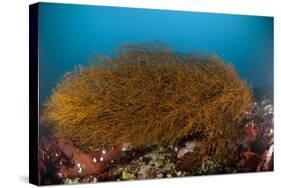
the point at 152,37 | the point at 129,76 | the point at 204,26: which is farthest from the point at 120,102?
the point at 204,26

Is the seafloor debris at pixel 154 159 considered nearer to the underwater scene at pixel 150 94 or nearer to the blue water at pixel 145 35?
the underwater scene at pixel 150 94

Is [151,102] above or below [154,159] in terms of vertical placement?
above

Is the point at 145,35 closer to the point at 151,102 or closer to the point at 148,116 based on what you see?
the point at 151,102

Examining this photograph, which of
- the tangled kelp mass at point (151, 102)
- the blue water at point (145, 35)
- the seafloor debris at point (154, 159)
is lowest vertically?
the seafloor debris at point (154, 159)

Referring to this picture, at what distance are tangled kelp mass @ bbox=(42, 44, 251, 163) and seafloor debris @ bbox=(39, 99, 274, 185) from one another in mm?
105

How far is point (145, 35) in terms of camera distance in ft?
33.6

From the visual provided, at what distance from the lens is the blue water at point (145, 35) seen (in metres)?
9.56

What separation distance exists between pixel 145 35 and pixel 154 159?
160cm

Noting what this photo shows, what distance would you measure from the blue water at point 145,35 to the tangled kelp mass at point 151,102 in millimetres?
141

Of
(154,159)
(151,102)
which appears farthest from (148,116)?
(154,159)

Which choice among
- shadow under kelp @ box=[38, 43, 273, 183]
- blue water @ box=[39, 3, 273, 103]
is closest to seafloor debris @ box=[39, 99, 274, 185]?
shadow under kelp @ box=[38, 43, 273, 183]

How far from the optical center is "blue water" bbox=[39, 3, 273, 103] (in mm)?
9562

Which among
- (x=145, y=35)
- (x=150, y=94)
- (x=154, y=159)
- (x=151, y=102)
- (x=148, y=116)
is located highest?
(x=145, y=35)

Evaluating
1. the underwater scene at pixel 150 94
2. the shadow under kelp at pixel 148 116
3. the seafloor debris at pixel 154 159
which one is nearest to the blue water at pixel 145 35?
the underwater scene at pixel 150 94
